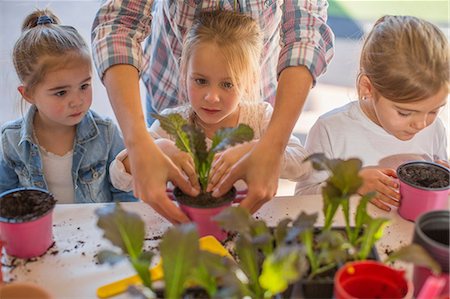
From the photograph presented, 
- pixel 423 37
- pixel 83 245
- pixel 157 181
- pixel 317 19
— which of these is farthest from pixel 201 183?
pixel 423 37

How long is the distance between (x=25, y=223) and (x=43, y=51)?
61cm

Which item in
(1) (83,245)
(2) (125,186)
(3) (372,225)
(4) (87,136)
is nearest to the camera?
(3) (372,225)

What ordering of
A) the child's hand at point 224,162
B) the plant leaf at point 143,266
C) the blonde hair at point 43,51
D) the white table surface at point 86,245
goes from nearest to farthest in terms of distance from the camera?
1. the plant leaf at point 143,266
2. the white table surface at point 86,245
3. the child's hand at point 224,162
4. the blonde hair at point 43,51

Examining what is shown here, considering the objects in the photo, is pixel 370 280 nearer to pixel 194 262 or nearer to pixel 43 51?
pixel 194 262

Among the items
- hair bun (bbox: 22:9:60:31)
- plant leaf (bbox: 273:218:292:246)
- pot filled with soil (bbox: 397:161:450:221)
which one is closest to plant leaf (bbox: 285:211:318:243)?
plant leaf (bbox: 273:218:292:246)

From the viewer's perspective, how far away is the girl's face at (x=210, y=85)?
1317 mm

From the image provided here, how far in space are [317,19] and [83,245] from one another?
0.77 meters

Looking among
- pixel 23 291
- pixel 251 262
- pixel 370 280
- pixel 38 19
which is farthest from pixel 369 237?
pixel 38 19

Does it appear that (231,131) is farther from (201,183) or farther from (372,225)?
(372,225)

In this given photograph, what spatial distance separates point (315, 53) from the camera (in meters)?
1.24

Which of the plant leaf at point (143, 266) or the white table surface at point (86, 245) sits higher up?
the plant leaf at point (143, 266)

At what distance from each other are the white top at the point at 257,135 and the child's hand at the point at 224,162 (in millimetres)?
112

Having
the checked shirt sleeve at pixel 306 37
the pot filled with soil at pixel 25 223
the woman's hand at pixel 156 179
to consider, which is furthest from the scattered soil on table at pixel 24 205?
the checked shirt sleeve at pixel 306 37

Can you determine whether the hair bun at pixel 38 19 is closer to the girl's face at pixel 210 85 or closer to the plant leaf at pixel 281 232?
the girl's face at pixel 210 85
